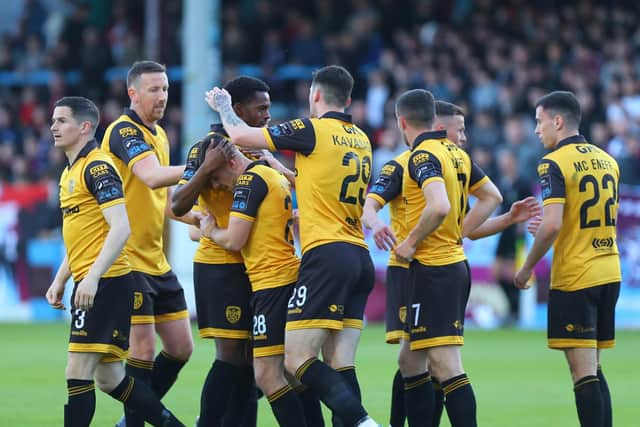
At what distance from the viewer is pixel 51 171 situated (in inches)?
841

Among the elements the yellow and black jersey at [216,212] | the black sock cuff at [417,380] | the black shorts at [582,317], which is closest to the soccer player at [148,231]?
the yellow and black jersey at [216,212]

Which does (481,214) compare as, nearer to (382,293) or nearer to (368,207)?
(368,207)

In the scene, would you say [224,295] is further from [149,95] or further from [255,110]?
[149,95]

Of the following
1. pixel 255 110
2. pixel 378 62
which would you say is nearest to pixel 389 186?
pixel 255 110

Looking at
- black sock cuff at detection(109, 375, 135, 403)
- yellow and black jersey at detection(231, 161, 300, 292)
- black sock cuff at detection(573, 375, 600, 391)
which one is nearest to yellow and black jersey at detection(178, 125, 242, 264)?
yellow and black jersey at detection(231, 161, 300, 292)

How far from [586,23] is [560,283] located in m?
15.1

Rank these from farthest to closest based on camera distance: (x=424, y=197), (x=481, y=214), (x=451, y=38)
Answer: (x=451, y=38) < (x=481, y=214) < (x=424, y=197)

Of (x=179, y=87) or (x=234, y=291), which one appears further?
(x=179, y=87)

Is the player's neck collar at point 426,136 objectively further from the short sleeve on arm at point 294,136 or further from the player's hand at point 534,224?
the player's hand at point 534,224

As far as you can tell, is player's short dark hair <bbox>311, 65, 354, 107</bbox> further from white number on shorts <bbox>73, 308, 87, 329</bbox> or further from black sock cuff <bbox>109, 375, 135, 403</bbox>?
black sock cuff <bbox>109, 375, 135, 403</bbox>

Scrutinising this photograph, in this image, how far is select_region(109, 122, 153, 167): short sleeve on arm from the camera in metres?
8.70

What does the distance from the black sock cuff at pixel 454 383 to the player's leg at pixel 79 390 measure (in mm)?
2317

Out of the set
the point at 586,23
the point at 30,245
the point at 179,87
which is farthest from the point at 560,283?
the point at 179,87

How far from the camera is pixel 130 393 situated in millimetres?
8125
